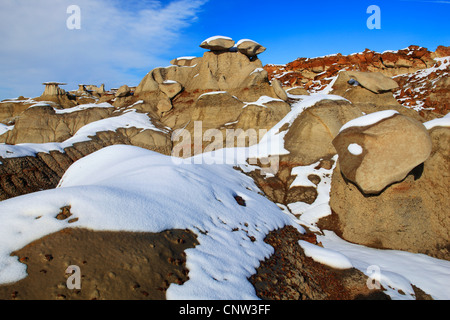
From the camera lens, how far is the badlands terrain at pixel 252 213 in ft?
13.1

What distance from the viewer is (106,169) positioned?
8727 mm

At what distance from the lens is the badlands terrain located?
13.1ft

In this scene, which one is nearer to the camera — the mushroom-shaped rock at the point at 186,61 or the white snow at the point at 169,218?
the white snow at the point at 169,218

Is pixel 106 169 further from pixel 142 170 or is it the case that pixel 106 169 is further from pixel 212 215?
pixel 212 215

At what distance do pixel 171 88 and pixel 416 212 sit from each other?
3174 cm

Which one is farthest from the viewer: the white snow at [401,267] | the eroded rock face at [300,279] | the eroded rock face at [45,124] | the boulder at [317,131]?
the eroded rock face at [45,124]

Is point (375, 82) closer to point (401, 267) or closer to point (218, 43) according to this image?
point (218, 43)

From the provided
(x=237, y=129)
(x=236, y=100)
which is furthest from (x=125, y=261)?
(x=236, y=100)

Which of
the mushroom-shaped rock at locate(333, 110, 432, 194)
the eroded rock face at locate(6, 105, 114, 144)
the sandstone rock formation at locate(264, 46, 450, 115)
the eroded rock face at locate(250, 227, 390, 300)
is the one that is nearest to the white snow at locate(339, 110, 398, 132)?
the mushroom-shaped rock at locate(333, 110, 432, 194)

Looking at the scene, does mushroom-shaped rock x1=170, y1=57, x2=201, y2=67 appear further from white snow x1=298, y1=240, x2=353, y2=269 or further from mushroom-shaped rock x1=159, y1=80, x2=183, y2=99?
white snow x1=298, y1=240, x2=353, y2=269

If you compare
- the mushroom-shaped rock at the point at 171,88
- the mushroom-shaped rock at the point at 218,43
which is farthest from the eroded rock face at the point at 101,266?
the mushroom-shaped rock at the point at 171,88

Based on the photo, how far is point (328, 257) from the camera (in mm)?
7016

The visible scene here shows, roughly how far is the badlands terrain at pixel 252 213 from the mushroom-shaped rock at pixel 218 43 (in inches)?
487

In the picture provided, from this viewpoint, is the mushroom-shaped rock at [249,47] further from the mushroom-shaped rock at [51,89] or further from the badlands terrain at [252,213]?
the mushroom-shaped rock at [51,89]
